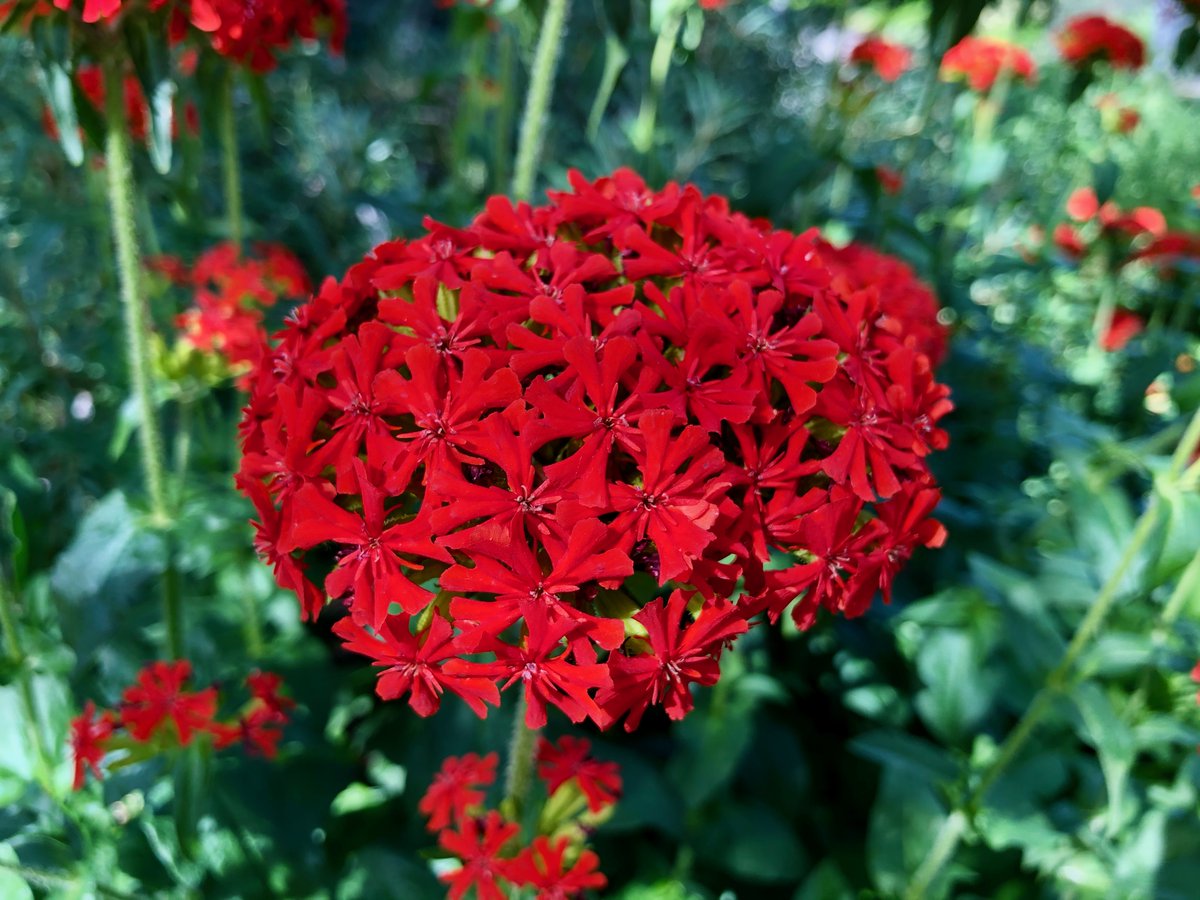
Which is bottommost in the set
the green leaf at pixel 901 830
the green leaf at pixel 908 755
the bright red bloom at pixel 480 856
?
the green leaf at pixel 901 830

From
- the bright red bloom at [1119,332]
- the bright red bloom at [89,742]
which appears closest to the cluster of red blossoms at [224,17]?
the bright red bloom at [89,742]

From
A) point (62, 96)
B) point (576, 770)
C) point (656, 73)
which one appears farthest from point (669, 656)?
point (656, 73)

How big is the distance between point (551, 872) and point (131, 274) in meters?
0.99

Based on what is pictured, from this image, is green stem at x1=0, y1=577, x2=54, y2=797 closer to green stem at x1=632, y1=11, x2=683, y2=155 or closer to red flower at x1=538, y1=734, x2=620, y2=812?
red flower at x1=538, y1=734, x2=620, y2=812

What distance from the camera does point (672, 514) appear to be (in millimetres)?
682

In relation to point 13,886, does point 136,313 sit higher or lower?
higher

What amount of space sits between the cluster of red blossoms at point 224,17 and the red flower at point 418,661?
0.73m

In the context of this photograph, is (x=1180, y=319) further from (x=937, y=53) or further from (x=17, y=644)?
(x=17, y=644)

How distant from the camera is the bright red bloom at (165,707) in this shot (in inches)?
44.2

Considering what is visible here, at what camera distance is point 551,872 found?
0.97 meters

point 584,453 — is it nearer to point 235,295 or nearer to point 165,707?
point 165,707

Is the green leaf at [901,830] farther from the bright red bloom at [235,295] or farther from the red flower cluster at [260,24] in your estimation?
the red flower cluster at [260,24]

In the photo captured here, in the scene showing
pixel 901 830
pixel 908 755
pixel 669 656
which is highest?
pixel 669 656

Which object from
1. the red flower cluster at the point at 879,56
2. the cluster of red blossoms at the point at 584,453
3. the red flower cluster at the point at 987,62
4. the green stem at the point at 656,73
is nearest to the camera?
the cluster of red blossoms at the point at 584,453
